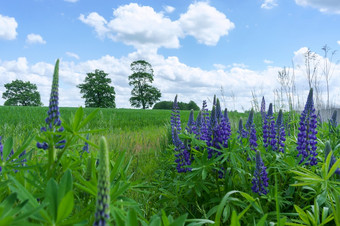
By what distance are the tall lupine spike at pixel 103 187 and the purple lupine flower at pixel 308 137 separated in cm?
250

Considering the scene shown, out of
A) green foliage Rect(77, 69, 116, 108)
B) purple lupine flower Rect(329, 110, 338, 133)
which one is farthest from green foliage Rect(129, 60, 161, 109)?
purple lupine flower Rect(329, 110, 338, 133)

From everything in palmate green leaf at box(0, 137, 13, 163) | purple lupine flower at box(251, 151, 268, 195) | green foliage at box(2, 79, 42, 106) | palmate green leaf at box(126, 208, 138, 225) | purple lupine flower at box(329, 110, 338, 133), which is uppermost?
green foliage at box(2, 79, 42, 106)

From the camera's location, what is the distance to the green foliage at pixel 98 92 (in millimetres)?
60594

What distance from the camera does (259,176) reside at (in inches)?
90.6

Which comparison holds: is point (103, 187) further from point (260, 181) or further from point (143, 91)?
point (143, 91)

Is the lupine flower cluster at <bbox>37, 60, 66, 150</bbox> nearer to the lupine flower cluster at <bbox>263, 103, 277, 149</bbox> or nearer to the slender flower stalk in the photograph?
the slender flower stalk

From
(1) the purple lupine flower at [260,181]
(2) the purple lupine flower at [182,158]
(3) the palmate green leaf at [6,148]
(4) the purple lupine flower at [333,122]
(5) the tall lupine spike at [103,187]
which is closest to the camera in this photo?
(5) the tall lupine spike at [103,187]

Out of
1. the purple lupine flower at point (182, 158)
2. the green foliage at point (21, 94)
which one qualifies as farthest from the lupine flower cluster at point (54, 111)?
the green foliage at point (21, 94)

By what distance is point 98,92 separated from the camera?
2422 inches

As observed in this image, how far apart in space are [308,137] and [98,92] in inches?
2417

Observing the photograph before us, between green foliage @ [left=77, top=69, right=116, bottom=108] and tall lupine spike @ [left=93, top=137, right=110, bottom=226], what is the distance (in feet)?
200

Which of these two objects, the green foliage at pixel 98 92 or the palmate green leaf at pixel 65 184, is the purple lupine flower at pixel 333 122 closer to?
the palmate green leaf at pixel 65 184

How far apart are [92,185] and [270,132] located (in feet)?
8.47

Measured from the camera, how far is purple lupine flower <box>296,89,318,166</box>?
285 cm
